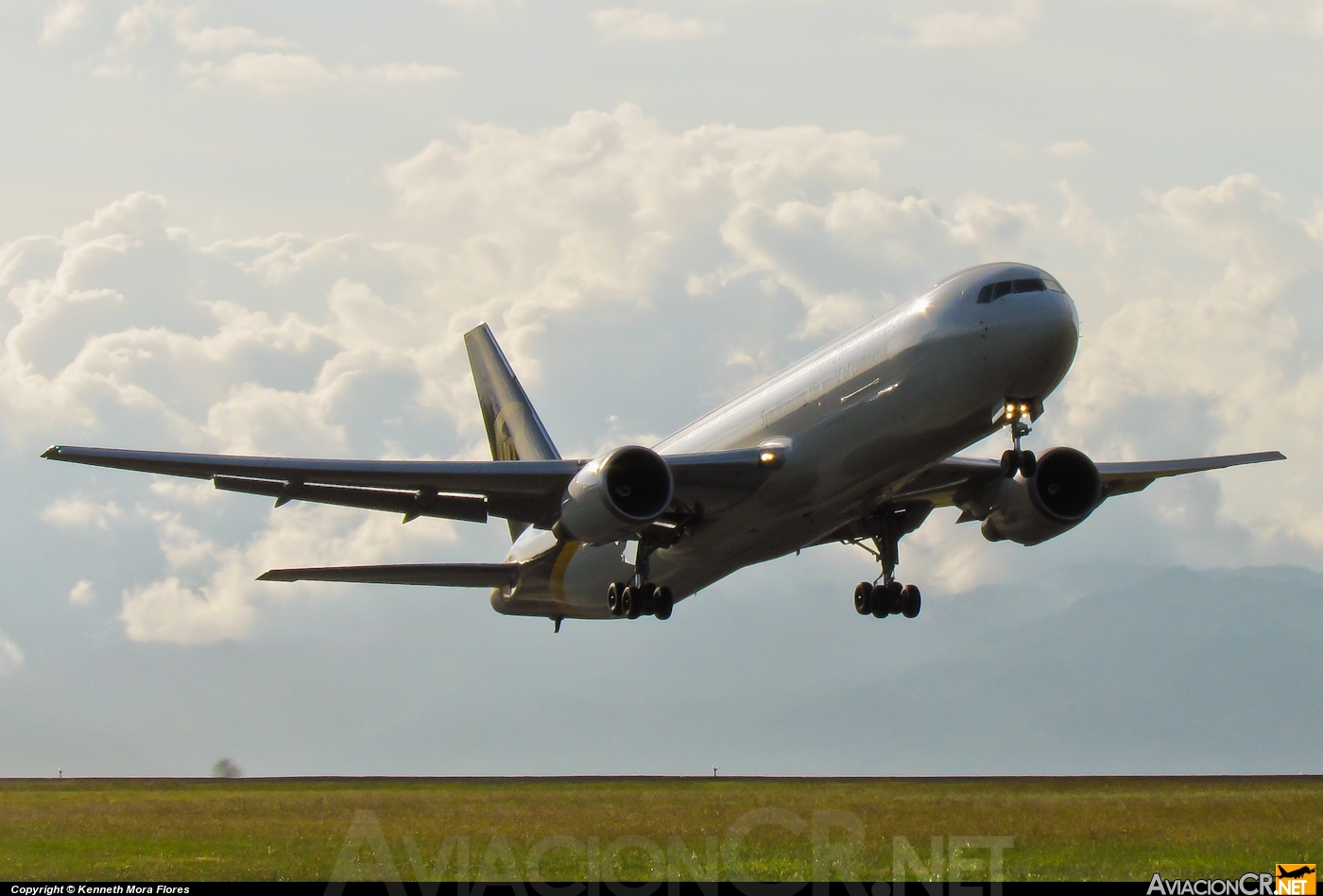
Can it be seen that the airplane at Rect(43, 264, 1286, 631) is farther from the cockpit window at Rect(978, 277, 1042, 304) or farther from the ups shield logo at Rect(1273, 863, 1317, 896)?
the ups shield logo at Rect(1273, 863, 1317, 896)

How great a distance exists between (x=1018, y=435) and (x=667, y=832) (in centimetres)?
994

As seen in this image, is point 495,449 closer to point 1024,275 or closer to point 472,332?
point 472,332

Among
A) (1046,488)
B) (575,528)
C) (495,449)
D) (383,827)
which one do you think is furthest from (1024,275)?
(495,449)

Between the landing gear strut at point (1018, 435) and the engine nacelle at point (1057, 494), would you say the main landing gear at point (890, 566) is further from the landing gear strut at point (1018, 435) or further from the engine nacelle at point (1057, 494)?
the landing gear strut at point (1018, 435)

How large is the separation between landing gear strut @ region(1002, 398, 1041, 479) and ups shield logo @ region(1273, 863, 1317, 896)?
766cm

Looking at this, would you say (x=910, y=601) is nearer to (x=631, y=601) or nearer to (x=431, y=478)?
(x=631, y=601)

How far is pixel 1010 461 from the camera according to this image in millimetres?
27688

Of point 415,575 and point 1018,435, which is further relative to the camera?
point 415,575

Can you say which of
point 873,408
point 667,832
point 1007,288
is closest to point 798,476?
point 873,408

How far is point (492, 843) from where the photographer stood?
28141mm

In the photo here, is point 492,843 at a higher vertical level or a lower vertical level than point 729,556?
lower

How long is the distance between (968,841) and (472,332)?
23.9 meters

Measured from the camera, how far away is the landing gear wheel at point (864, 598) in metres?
35.2

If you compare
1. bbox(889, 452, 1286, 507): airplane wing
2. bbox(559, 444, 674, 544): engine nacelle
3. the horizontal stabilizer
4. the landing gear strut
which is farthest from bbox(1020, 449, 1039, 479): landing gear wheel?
the horizontal stabilizer
